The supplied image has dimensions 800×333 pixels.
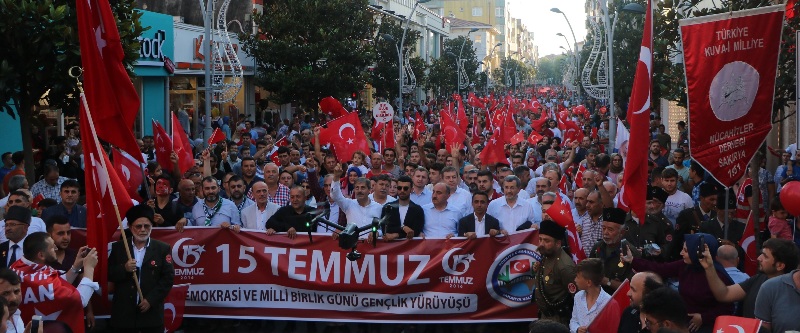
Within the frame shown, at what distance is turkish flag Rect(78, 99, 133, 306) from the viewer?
827 cm

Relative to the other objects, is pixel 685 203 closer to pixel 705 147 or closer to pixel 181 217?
pixel 705 147

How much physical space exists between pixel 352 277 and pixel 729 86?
389cm

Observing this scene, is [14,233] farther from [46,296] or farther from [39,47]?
[39,47]

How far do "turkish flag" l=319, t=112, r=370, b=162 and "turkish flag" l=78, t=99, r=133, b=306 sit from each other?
790 centimetres

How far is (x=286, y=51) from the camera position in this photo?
34.8 meters

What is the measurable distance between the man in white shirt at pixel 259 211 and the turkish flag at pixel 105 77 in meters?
1.68

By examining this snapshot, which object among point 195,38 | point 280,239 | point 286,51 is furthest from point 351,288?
point 286,51

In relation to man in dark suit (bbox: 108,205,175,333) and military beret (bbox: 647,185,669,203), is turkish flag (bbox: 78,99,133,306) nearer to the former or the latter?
man in dark suit (bbox: 108,205,175,333)

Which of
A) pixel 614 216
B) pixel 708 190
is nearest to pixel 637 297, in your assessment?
pixel 614 216

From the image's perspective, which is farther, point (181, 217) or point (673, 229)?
point (181, 217)

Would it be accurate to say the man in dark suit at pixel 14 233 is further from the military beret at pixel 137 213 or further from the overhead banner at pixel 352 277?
the overhead banner at pixel 352 277

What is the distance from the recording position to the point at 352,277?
10.1 metres

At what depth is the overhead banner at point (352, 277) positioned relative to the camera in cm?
998

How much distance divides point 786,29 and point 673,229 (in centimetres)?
491
